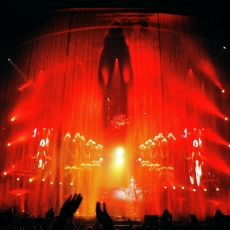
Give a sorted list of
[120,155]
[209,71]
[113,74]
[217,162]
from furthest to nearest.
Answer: [120,155] < [113,74] < [209,71] < [217,162]

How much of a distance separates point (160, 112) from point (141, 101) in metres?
1.10

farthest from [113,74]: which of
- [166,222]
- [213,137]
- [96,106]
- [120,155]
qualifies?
[166,222]

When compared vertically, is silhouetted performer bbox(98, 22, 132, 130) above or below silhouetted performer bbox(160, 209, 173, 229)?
above

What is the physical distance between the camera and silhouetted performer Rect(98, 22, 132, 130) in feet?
44.4

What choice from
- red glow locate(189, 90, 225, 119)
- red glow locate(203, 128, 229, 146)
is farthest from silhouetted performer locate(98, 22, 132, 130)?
red glow locate(203, 128, 229, 146)

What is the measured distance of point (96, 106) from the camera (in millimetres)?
13680

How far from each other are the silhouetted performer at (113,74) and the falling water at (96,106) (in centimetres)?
13

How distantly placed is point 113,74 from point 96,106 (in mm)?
2644

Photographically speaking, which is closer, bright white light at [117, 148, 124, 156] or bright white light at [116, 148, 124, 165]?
bright white light at [116, 148, 124, 165]

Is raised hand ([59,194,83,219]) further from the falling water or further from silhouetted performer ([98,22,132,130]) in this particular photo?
silhouetted performer ([98,22,132,130])

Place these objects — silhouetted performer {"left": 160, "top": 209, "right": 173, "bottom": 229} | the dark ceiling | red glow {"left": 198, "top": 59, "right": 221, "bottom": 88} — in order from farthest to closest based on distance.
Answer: red glow {"left": 198, "top": 59, "right": 221, "bottom": 88} < the dark ceiling < silhouetted performer {"left": 160, "top": 209, "right": 173, "bottom": 229}

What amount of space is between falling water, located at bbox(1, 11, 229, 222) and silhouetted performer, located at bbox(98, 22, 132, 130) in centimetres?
13

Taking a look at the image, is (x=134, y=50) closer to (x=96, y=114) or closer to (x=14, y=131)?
(x=96, y=114)

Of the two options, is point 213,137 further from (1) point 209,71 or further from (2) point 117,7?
(2) point 117,7
